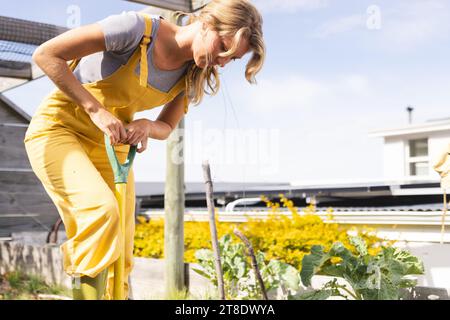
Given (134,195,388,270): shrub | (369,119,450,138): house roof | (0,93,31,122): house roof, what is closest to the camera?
(134,195,388,270): shrub

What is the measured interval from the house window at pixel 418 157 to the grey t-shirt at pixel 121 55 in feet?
35.7

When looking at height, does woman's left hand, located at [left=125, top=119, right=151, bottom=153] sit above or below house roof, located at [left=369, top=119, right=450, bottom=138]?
below

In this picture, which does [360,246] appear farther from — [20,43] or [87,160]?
[20,43]

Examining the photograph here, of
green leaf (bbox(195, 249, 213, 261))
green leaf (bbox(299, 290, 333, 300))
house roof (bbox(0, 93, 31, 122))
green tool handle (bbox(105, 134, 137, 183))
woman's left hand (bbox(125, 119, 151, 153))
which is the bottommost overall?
green leaf (bbox(299, 290, 333, 300))

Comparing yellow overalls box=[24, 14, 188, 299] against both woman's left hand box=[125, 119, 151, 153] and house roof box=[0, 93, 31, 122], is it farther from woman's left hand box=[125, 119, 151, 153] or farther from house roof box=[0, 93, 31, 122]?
house roof box=[0, 93, 31, 122]

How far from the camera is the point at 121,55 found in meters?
2.11

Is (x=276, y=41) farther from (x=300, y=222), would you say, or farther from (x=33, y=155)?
(x=33, y=155)

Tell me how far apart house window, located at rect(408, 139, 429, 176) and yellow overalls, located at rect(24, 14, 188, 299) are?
10.9m

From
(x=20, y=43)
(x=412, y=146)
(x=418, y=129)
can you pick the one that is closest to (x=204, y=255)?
(x=20, y=43)

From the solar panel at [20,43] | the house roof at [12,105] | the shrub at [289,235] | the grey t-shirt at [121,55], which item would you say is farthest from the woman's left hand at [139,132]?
the house roof at [12,105]

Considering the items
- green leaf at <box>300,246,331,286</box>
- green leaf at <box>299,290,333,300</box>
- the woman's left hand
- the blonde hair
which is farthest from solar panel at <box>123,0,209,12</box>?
the woman's left hand

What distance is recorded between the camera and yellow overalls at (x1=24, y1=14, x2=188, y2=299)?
1.89 meters

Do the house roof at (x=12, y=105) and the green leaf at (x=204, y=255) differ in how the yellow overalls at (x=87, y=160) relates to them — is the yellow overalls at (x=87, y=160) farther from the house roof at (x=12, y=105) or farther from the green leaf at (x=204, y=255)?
the house roof at (x=12, y=105)
